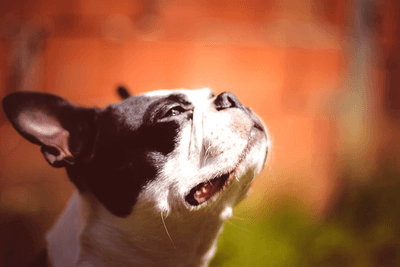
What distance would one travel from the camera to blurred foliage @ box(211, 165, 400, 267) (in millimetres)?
1696

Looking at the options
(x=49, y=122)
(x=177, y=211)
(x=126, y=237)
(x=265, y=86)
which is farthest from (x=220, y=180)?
(x=265, y=86)

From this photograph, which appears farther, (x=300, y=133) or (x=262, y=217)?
(x=300, y=133)

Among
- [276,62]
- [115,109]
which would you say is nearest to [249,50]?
[276,62]

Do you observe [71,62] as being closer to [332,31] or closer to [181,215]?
[181,215]

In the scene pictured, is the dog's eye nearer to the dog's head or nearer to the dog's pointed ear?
the dog's head

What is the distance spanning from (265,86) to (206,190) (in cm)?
136

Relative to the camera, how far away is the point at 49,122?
3.02 ft

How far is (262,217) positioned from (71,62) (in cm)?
144

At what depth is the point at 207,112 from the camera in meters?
0.86

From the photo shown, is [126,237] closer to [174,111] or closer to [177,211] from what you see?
[177,211]

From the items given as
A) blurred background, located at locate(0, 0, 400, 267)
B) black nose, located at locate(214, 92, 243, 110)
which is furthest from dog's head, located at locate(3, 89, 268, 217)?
blurred background, located at locate(0, 0, 400, 267)

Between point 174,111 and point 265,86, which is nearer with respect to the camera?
point 174,111

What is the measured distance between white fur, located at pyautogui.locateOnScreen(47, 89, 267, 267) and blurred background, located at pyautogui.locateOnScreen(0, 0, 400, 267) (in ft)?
1.95

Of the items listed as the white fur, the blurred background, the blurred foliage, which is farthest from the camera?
the blurred foliage
